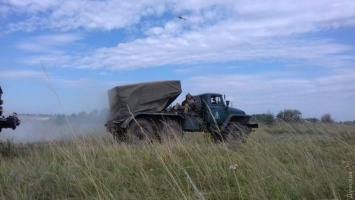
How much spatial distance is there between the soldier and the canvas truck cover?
1.38 ft

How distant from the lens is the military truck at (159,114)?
540 inches

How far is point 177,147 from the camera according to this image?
7414 mm

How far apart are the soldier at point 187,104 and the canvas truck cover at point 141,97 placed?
16.5 inches

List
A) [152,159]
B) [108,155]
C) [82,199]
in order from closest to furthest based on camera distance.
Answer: [82,199] < [152,159] < [108,155]

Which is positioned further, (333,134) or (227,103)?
(227,103)

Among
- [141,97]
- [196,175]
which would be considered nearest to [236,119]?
[141,97]

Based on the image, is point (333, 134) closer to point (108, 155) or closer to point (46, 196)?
point (108, 155)

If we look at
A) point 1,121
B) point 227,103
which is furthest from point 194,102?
point 1,121

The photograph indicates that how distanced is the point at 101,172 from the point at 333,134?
450 cm

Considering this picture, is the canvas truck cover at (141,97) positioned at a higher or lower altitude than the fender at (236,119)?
higher

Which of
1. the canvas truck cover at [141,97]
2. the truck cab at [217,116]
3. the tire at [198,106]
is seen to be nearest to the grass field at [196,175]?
the canvas truck cover at [141,97]

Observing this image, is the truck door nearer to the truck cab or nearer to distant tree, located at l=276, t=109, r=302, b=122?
the truck cab

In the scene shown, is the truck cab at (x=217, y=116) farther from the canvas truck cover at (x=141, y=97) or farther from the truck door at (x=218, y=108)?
the canvas truck cover at (x=141, y=97)

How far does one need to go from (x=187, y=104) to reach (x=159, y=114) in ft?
5.12
